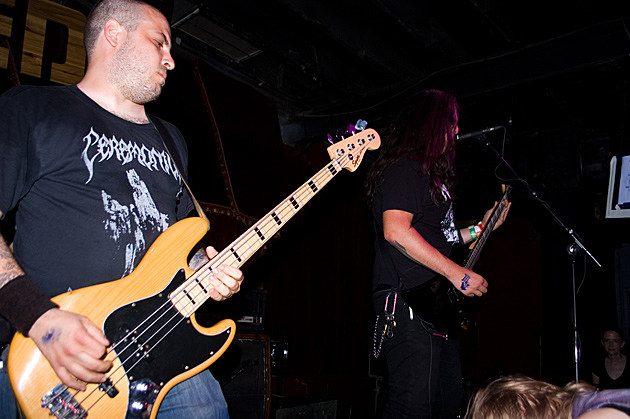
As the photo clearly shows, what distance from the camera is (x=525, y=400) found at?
1218mm

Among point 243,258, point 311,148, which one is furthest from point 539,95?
point 243,258

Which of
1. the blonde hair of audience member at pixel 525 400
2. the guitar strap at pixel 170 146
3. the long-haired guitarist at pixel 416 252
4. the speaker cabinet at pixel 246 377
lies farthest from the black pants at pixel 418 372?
the speaker cabinet at pixel 246 377

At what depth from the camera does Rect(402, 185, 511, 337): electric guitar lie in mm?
2369

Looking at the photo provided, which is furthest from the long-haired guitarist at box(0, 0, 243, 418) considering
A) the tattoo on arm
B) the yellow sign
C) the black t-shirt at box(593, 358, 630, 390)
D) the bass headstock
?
the black t-shirt at box(593, 358, 630, 390)

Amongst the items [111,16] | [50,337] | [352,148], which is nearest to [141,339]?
[50,337]

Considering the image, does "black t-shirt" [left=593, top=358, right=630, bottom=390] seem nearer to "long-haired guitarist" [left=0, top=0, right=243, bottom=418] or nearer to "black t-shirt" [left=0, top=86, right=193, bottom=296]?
"long-haired guitarist" [left=0, top=0, right=243, bottom=418]

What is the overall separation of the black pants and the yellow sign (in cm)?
308

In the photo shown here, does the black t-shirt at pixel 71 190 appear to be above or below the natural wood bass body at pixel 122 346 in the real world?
above

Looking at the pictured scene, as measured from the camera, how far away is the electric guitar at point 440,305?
2.37 m

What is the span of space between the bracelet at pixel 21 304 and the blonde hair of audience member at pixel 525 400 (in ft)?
4.04

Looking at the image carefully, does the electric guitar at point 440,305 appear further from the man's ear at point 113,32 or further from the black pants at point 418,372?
the man's ear at point 113,32

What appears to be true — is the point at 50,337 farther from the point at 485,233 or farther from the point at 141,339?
the point at 485,233

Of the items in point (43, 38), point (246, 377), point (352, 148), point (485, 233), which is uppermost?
point (43, 38)

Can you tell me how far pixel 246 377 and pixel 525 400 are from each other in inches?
115
